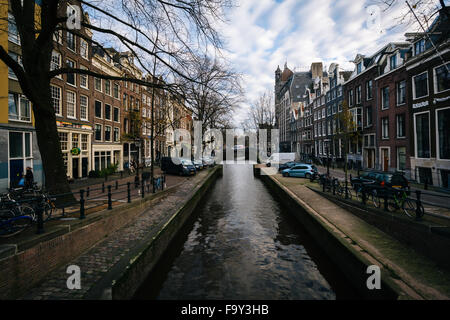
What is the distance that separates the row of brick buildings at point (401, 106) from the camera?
16859 millimetres

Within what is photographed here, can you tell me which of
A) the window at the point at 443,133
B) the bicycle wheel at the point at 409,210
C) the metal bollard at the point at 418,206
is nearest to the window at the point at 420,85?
the window at the point at 443,133

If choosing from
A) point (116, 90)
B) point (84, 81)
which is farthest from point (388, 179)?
point (116, 90)

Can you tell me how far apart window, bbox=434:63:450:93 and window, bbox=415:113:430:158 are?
7.32 ft

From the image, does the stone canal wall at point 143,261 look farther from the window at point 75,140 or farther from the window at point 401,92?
the window at point 401,92

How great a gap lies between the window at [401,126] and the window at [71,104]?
102ft

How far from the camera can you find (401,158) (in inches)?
911

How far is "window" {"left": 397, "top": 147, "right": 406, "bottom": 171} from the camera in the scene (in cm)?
2259

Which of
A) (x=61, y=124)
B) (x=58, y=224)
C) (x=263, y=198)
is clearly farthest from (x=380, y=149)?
(x=61, y=124)

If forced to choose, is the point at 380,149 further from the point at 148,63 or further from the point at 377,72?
the point at 148,63

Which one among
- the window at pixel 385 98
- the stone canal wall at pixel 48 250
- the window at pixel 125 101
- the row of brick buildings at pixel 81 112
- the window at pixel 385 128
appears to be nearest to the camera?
the stone canal wall at pixel 48 250

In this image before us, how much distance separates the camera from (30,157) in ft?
52.7

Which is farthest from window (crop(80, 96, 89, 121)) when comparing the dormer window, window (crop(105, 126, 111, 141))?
the dormer window

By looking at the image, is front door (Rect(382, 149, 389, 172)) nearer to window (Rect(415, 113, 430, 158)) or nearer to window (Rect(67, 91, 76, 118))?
window (Rect(415, 113, 430, 158))

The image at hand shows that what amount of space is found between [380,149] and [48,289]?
3044cm
